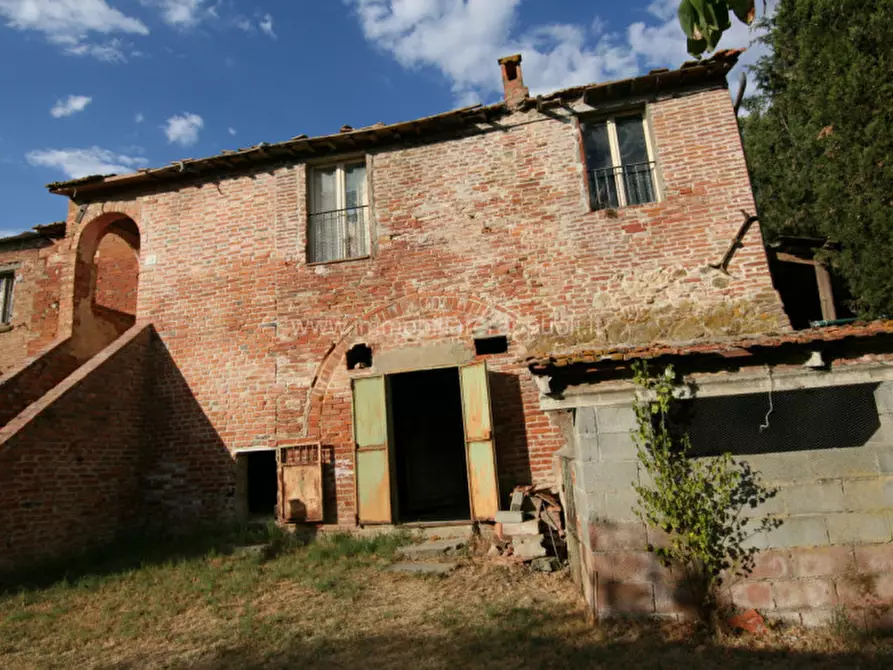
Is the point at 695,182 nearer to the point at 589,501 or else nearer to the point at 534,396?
the point at 534,396

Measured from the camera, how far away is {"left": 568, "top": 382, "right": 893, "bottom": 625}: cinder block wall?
447 cm

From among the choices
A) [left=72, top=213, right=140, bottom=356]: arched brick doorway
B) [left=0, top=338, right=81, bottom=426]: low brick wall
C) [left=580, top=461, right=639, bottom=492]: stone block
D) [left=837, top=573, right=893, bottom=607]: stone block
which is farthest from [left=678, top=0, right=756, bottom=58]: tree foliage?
[left=72, top=213, right=140, bottom=356]: arched brick doorway

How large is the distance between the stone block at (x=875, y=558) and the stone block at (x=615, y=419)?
2036mm

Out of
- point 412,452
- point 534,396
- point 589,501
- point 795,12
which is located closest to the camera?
point 589,501

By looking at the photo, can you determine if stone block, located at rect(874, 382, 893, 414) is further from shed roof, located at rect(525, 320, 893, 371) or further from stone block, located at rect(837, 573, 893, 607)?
stone block, located at rect(837, 573, 893, 607)

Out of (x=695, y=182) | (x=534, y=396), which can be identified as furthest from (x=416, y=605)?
(x=695, y=182)

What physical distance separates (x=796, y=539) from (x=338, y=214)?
8030 mm

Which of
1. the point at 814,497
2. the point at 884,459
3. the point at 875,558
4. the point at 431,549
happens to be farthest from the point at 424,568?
the point at 884,459

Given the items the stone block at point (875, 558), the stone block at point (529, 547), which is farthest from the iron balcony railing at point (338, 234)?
the stone block at point (875, 558)

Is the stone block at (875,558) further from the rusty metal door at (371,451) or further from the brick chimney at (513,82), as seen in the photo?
the brick chimney at (513,82)

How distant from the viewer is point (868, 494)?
4.57m

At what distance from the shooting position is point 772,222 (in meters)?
16.6

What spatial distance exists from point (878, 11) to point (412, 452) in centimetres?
1084

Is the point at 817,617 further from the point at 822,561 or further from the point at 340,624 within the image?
the point at 340,624
